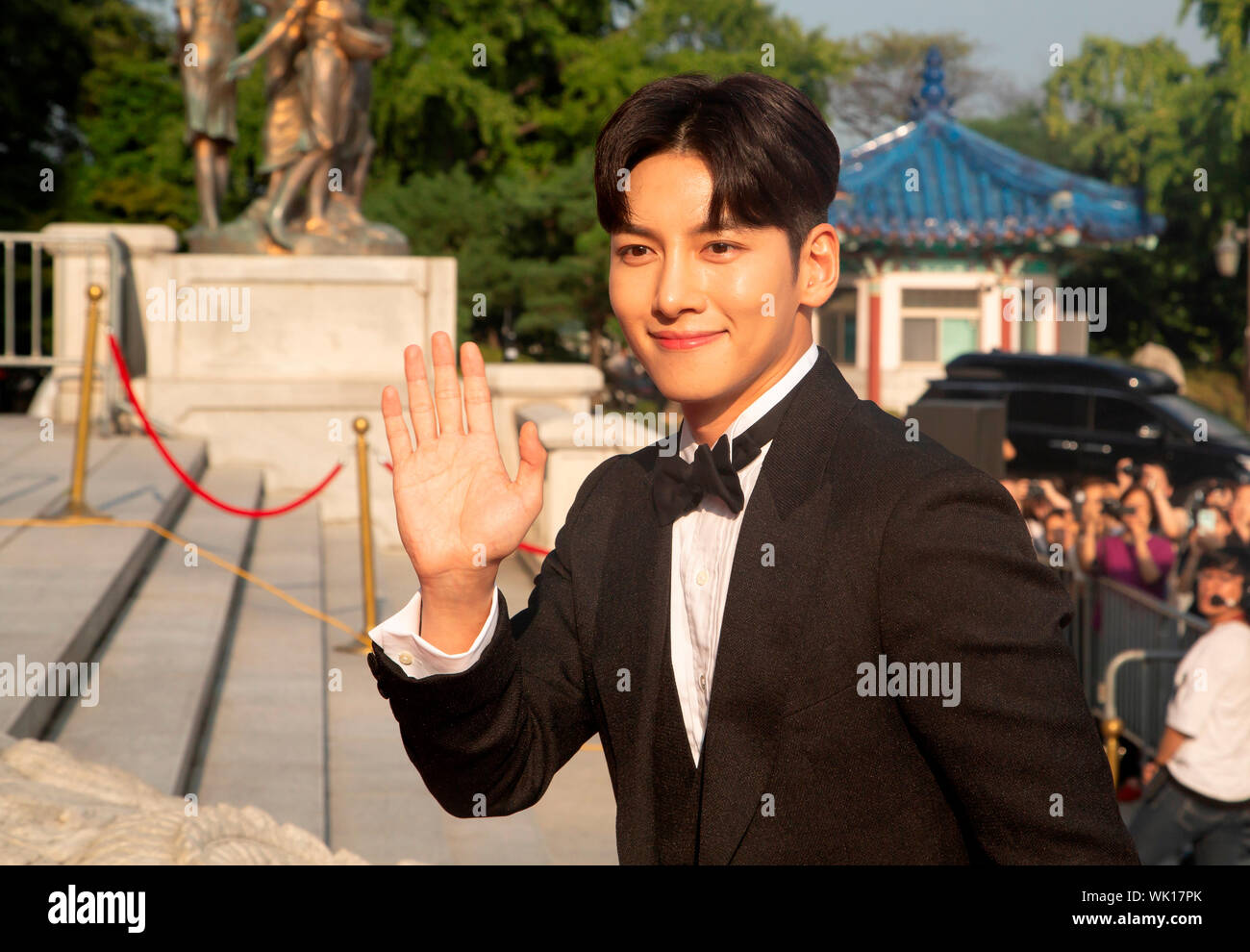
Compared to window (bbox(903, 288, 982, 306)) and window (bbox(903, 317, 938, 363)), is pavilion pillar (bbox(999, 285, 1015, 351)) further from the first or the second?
window (bbox(903, 317, 938, 363))

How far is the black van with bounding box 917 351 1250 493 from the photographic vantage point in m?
16.5

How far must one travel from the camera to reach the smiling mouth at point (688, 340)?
1696mm

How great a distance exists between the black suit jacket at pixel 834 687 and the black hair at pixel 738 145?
0.83 feet

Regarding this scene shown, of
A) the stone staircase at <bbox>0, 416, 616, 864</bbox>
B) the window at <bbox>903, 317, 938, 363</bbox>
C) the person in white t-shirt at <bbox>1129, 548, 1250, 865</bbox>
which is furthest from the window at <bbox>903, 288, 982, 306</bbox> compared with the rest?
the person in white t-shirt at <bbox>1129, 548, 1250, 865</bbox>

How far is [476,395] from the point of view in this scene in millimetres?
1730

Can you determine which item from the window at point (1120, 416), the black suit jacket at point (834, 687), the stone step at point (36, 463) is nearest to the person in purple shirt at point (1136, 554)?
the stone step at point (36, 463)

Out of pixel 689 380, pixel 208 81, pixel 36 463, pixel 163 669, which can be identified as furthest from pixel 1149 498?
pixel 208 81

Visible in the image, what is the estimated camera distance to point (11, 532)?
7.71 metres

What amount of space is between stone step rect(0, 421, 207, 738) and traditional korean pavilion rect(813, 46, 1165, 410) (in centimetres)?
2053

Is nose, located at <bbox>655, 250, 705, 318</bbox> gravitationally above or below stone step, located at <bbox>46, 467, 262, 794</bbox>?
above

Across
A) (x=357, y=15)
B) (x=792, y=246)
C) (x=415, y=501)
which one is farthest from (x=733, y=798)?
(x=357, y=15)

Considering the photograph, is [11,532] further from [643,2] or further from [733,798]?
[643,2]

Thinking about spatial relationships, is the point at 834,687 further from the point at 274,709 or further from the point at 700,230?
the point at 274,709

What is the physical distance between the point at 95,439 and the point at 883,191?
73.3 feet
